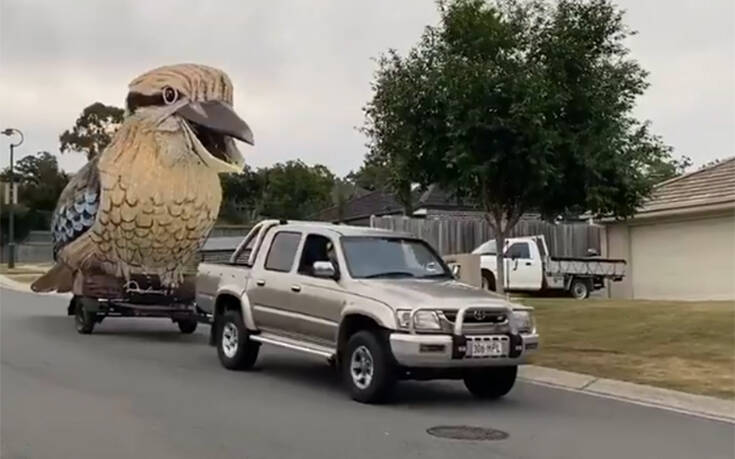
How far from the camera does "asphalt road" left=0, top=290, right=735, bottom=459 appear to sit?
8.21 meters

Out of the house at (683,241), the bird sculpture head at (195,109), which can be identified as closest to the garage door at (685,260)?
the house at (683,241)

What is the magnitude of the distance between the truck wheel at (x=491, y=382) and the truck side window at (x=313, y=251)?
221 centimetres

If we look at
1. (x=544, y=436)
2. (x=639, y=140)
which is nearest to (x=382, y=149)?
(x=639, y=140)

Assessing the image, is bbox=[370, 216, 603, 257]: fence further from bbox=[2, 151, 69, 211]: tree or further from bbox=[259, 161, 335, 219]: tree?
bbox=[2, 151, 69, 211]: tree

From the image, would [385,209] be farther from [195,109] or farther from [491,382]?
[491,382]

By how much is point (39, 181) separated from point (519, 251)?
48163 mm

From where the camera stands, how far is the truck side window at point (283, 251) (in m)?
12.4

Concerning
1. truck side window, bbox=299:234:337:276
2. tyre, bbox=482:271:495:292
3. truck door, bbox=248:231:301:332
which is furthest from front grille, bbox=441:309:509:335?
tyre, bbox=482:271:495:292

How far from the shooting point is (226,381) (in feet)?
39.6

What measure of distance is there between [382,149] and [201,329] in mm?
5016

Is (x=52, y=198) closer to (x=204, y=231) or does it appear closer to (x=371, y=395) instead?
(x=204, y=231)

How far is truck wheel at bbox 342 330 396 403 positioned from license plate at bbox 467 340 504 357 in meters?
0.83

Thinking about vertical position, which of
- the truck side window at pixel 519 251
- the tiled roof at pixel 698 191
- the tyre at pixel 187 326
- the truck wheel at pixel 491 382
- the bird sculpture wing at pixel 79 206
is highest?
the tiled roof at pixel 698 191

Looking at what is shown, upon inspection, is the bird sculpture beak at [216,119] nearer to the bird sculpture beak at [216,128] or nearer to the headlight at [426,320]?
the bird sculpture beak at [216,128]
